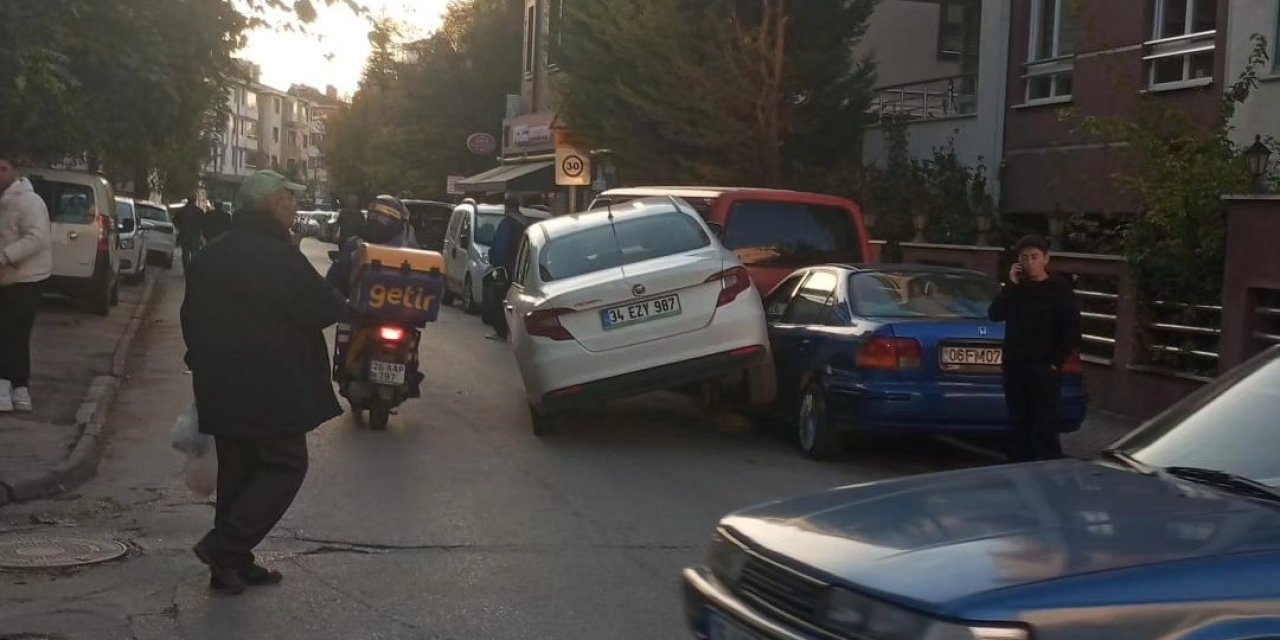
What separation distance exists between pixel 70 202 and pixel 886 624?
19.0m

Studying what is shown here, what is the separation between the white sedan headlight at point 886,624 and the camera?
3.78 m

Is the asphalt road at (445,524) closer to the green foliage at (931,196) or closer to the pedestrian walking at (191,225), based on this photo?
the green foliage at (931,196)

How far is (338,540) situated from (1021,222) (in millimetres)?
15399

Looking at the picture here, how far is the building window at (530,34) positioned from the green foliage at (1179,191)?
33.2 meters

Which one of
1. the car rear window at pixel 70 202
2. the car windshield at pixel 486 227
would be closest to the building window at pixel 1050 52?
the car windshield at pixel 486 227

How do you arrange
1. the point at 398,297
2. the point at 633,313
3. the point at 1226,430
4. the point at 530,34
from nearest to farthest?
the point at 1226,430
the point at 633,313
the point at 398,297
the point at 530,34

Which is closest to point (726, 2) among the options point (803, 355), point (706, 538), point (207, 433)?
point (803, 355)

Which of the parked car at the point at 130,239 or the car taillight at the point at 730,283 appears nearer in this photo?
the car taillight at the point at 730,283

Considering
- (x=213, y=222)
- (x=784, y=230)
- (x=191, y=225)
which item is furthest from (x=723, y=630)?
(x=191, y=225)

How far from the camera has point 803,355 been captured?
12047 mm

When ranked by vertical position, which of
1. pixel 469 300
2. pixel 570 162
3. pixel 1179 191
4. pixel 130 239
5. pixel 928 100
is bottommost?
pixel 469 300

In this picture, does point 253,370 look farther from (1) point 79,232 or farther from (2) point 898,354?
(1) point 79,232

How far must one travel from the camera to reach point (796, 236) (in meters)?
14.5

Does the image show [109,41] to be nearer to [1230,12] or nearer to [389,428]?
[389,428]
